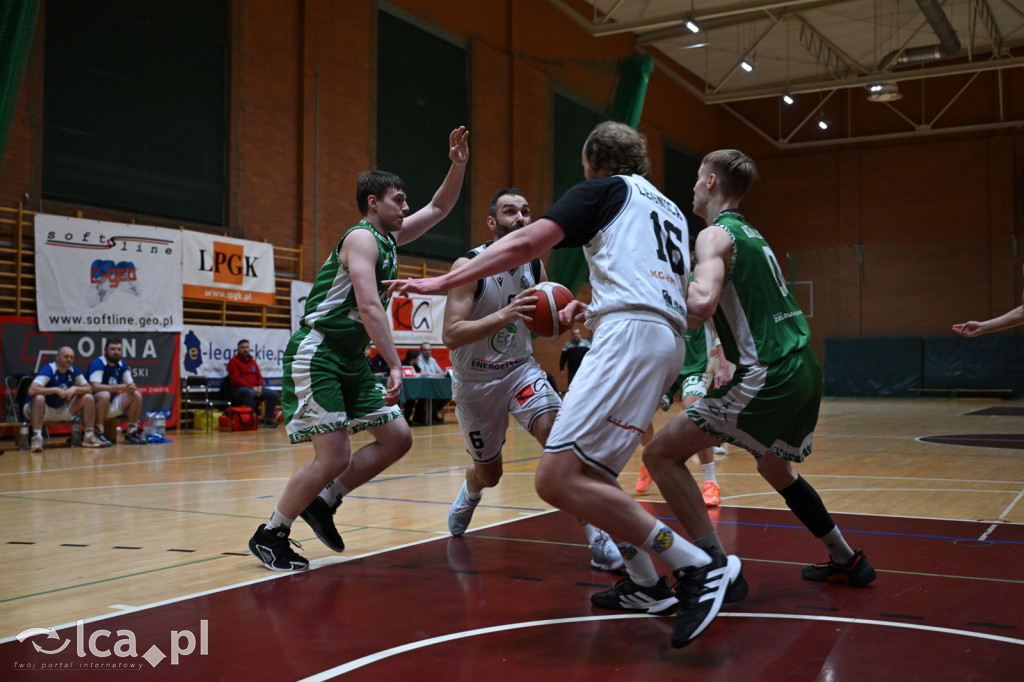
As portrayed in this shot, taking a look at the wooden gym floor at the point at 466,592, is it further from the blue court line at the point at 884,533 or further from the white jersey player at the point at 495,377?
the white jersey player at the point at 495,377

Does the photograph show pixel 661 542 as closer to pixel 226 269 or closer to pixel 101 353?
pixel 101 353

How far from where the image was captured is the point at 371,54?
15.6m

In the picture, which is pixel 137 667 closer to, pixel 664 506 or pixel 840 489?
pixel 664 506

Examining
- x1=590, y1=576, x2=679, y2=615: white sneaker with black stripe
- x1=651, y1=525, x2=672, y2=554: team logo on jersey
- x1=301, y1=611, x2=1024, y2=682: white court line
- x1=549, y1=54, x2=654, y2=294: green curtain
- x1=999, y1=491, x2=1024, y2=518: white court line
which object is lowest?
x1=999, y1=491, x2=1024, y2=518: white court line

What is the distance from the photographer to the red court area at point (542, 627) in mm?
2467

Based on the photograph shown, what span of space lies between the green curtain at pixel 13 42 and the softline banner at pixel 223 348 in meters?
5.16

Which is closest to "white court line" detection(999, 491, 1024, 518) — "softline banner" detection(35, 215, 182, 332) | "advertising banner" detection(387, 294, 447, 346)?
"softline banner" detection(35, 215, 182, 332)

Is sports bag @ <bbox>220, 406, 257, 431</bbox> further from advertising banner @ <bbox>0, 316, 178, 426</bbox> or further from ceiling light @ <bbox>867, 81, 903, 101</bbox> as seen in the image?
ceiling light @ <bbox>867, 81, 903, 101</bbox>

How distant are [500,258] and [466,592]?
54.6 inches

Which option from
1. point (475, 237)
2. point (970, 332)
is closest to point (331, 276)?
point (970, 332)

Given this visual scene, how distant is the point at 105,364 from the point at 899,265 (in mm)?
20650

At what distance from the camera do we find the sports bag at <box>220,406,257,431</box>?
12.5 meters

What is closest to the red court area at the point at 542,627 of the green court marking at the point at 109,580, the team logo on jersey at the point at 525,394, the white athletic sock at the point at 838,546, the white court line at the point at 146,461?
the white athletic sock at the point at 838,546

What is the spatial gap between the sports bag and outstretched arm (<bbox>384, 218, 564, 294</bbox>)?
1052cm
